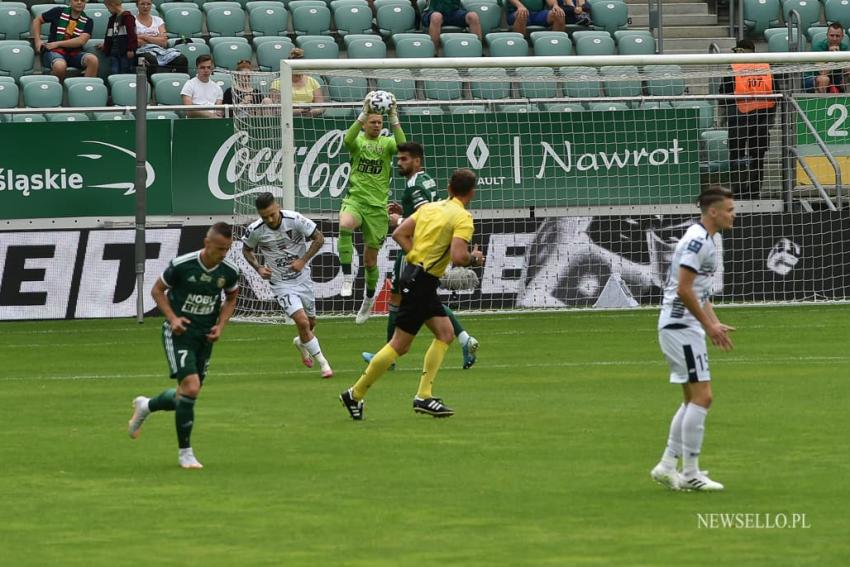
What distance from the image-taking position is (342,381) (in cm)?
1669

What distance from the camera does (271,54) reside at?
2662 cm

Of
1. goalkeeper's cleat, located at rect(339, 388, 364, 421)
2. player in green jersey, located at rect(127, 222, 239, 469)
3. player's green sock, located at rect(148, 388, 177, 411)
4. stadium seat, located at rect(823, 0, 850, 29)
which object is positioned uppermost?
stadium seat, located at rect(823, 0, 850, 29)

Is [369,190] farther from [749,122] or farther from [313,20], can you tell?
[313,20]

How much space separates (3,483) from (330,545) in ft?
10.3

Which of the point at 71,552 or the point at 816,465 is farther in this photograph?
the point at 816,465

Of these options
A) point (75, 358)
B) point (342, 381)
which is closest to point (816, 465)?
point (342, 381)

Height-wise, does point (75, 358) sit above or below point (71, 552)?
below

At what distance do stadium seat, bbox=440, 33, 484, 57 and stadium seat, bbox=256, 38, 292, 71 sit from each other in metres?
2.52

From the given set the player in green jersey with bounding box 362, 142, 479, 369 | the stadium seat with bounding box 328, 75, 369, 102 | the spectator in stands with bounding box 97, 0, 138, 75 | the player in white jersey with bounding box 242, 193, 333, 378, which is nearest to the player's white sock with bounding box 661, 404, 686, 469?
the player in green jersey with bounding box 362, 142, 479, 369

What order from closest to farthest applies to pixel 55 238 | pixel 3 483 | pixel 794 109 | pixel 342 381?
pixel 3 483 < pixel 342 381 < pixel 55 238 < pixel 794 109

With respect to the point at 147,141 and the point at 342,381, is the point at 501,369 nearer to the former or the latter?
the point at 342,381

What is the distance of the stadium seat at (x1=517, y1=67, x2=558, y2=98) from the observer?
25391 millimetres

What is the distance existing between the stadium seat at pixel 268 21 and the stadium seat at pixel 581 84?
509 cm

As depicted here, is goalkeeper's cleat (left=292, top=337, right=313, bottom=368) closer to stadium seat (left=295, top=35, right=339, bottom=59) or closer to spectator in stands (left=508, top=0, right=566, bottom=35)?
stadium seat (left=295, top=35, right=339, bottom=59)
